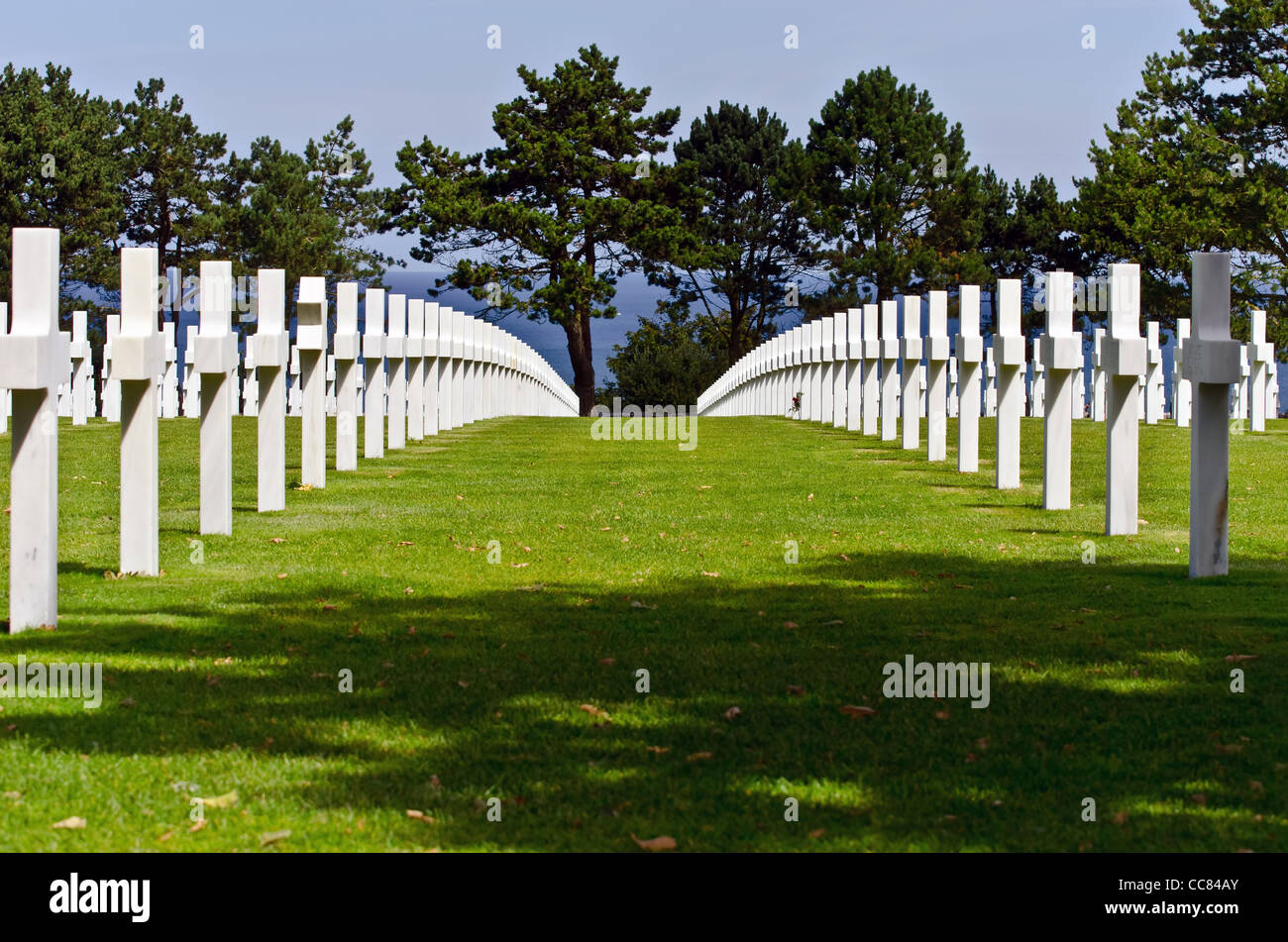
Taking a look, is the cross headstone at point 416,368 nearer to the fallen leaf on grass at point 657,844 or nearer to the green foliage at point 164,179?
the fallen leaf on grass at point 657,844

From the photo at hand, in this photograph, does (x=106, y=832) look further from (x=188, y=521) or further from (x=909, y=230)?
(x=909, y=230)

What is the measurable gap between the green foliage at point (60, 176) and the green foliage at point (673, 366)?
37.8m

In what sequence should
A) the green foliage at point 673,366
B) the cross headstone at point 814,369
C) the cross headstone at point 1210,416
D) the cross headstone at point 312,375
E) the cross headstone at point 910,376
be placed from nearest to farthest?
1. the cross headstone at point 1210,416
2. the cross headstone at point 312,375
3. the cross headstone at point 910,376
4. the cross headstone at point 814,369
5. the green foliage at point 673,366

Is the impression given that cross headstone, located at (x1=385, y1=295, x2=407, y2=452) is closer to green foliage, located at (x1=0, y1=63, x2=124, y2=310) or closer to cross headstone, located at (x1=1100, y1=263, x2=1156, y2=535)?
cross headstone, located at (x1=1100, y1=263, x2=1156, y2=535)

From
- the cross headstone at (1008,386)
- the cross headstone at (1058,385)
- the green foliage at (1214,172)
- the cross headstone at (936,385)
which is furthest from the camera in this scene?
the green foliage at (1214,172)

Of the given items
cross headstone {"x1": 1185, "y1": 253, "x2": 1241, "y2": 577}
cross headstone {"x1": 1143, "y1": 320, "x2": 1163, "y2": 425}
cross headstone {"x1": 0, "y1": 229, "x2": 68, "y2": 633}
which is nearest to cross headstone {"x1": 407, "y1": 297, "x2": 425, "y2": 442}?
cross headstone {"x1": 1185, "y1": 253, "x2": 1241, "y2": 577}

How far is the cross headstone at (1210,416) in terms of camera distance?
29.3 feet

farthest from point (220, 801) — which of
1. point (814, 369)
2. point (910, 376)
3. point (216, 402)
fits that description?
point (814, 369)

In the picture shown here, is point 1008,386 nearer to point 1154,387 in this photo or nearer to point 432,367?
point 432,367

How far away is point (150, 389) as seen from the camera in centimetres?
906

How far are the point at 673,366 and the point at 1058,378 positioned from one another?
262ft

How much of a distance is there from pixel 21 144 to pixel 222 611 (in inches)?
1922

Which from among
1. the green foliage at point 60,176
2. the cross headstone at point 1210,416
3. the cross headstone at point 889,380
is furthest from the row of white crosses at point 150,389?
the green foliage at point 60,176
